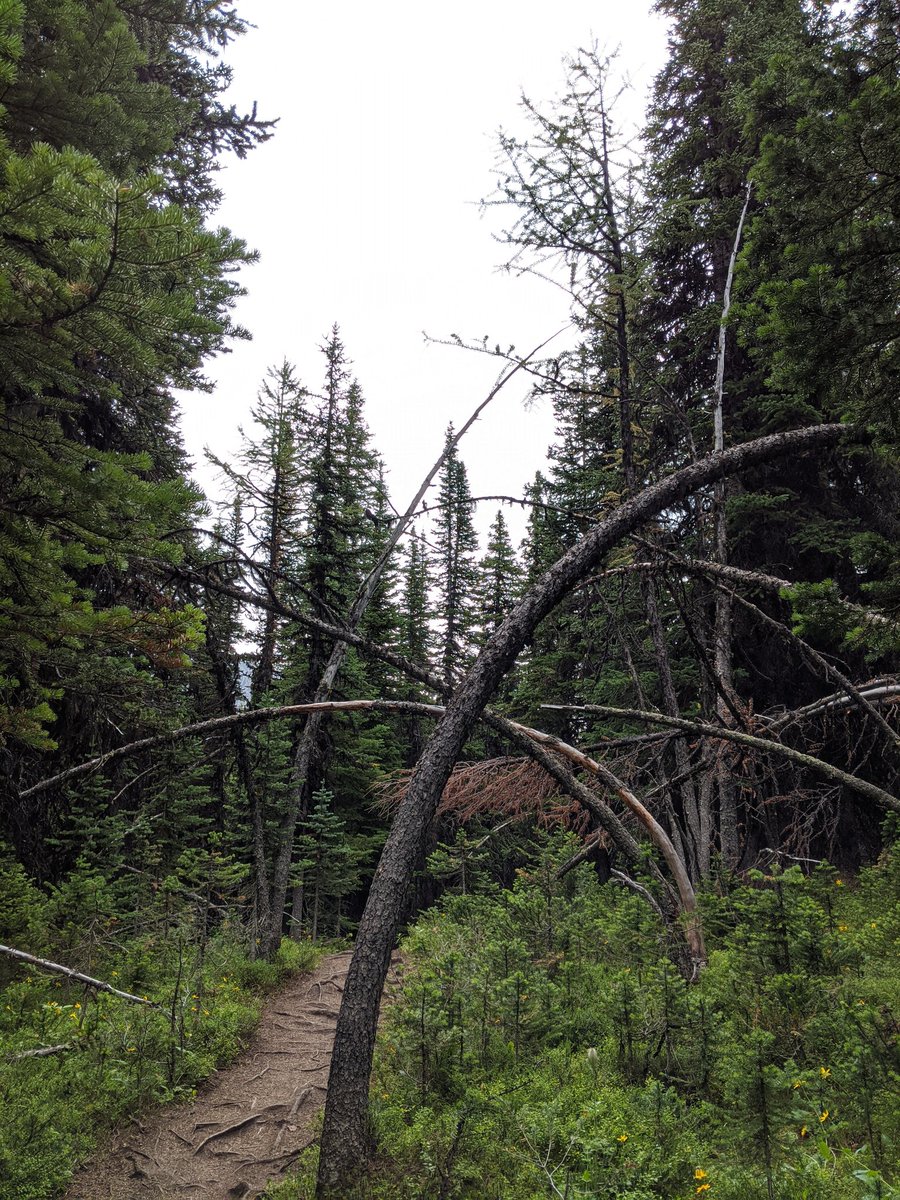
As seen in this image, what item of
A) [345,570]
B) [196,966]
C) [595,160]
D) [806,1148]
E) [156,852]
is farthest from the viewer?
[345,570]

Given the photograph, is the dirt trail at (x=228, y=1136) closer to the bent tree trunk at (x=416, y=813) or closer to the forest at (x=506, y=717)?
the forest at (x=506, y=717)

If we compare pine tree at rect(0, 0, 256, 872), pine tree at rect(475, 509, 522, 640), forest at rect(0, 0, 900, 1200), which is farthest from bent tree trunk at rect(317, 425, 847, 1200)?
pine tree at rect(475, 509, 522, 640)

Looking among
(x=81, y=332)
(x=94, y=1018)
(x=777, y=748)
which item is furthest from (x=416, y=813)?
(x=94, y=1018)

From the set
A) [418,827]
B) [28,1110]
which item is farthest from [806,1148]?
[28,1110]

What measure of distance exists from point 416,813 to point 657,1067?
281 centimetres

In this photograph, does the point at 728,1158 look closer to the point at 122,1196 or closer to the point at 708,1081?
the point at 708,1081

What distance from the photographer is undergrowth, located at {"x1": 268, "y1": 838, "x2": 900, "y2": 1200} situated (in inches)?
129

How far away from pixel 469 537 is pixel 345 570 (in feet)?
39.9

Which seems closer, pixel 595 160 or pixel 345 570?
pixel 595 160

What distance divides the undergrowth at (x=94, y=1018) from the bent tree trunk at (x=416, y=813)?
212cm

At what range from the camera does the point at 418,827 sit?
4039 mm

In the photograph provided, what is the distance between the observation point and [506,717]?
20.7ft

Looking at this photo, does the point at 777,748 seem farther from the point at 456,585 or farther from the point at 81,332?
the point at 456,585

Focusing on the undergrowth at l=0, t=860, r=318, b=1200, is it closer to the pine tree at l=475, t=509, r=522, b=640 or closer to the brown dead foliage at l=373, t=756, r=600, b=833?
the brown dead foliage at l=373, t=756, r=600, b=833
